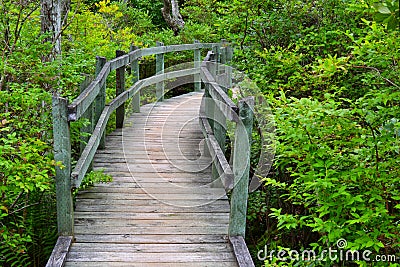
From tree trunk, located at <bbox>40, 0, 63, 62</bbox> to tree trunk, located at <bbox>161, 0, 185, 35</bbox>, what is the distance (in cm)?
1080

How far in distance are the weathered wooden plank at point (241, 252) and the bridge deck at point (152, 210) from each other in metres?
0.06

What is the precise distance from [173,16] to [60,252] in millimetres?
14201

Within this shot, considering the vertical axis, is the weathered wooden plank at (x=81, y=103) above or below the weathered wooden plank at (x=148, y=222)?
above

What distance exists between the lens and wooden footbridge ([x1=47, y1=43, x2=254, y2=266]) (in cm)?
418

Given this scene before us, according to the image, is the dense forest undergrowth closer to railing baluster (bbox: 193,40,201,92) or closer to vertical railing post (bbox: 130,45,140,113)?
vertical railing post (bbox: 130,45,140,113)

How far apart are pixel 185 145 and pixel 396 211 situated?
146 inches

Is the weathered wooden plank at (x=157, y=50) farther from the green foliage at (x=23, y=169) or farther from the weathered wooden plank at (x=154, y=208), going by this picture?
the weathered wooden plank at (x=154, y=208)

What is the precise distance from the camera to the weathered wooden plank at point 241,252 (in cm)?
405

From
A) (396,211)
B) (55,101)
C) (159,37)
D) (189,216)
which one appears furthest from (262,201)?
(159,37)

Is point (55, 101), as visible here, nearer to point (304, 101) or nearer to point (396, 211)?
point (304, 101)

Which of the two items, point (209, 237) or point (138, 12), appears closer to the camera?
point (209, 237)

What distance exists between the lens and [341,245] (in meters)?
3.70

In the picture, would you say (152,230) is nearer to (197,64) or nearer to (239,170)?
(239,170)

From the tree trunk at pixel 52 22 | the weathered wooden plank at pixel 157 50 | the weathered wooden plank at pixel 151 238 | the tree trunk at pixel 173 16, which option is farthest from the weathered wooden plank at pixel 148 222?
the tree trunk at pixel 173 16
